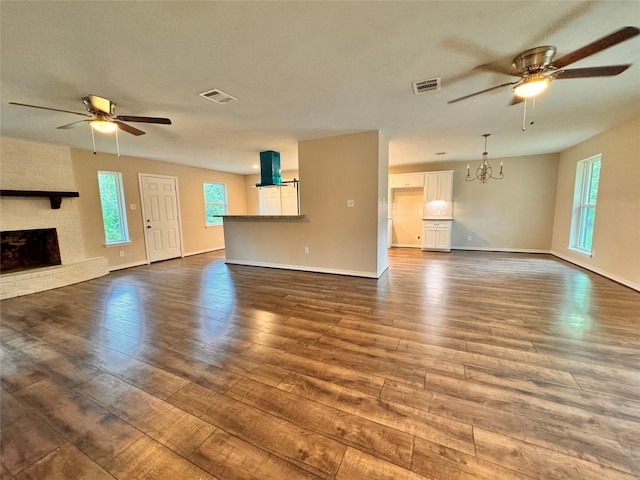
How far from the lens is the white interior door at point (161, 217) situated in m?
6.04

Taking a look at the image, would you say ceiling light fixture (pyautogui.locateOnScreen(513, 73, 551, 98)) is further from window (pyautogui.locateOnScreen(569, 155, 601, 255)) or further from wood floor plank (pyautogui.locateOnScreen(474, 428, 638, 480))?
window (pyautogui.locateOnScreen(569, 155, 601, 255))

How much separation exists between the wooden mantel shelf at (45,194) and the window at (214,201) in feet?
10.0

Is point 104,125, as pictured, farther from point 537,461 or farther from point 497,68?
point 537,461

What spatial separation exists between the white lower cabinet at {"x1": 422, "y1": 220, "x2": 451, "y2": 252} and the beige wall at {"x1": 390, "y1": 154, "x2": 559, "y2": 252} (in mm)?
528

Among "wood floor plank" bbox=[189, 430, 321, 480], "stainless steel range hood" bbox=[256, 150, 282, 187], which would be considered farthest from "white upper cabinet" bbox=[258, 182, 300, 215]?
"wood floor plank" bbox=[189, 430, 321, 480]

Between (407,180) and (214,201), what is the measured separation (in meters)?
5.76

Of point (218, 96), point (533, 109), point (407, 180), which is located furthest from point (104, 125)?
point (407, 180)

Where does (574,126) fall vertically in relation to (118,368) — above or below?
above

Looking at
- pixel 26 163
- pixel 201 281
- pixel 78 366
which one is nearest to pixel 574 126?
pixel 201 281

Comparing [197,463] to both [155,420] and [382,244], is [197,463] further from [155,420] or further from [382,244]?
[382,244]

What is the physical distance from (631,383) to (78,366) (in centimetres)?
411

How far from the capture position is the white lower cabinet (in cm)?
686

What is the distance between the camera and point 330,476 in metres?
1.18

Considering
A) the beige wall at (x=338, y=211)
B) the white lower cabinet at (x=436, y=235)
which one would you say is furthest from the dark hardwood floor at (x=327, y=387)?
the white lower cabinet at (x=436, y=235)
